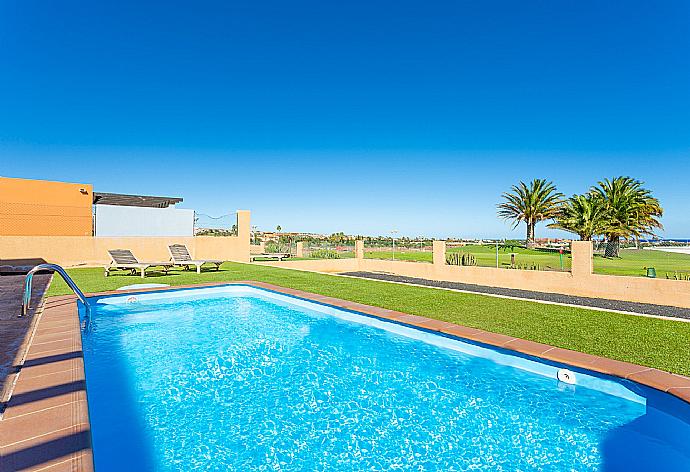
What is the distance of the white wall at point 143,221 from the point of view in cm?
2119

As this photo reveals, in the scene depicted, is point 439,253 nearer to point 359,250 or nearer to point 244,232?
point 359,250

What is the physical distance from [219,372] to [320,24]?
16.6 metres

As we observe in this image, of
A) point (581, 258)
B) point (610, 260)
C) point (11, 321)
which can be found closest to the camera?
point (11, 321)

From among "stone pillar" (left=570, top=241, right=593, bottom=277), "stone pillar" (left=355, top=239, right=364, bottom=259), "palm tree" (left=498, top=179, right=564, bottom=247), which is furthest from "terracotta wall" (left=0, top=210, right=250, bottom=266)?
"palm tree" (left=498, top=179, right=564, bottom=247)

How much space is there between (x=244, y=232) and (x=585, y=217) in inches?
709

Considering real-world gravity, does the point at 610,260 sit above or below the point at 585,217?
below

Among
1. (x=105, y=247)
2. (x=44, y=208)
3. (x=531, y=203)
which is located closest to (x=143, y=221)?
(x=105, y=247)

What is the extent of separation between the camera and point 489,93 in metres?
19.9

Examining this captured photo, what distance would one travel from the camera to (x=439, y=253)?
15.9m

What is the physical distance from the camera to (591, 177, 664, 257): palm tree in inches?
831

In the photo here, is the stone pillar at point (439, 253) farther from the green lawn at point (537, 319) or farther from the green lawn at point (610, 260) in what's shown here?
the green lawn at point (537, 319)

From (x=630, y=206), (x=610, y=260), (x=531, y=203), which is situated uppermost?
(x=531, y=203)

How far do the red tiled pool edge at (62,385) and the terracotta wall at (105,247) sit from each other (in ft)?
41.2

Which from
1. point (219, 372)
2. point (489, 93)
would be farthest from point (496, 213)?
point (219, 372)
